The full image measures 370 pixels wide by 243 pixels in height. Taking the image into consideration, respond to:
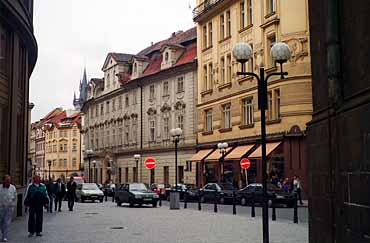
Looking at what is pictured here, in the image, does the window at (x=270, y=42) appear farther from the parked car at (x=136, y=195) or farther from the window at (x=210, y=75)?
the parked car at (x=136, y=195)

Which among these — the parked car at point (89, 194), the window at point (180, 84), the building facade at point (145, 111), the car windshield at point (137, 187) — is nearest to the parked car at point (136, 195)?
the car windshield at point (137, 187)

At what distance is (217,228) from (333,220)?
33.0ft

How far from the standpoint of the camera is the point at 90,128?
82.8 meters

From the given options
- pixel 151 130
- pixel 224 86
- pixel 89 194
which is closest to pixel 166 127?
pixel 151 130

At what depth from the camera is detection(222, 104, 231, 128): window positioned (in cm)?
4600

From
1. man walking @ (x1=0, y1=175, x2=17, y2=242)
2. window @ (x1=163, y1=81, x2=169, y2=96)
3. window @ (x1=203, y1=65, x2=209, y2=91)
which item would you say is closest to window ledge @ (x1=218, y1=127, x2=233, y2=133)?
window @ (x1=203, y1=65, x2=209, y2=91)

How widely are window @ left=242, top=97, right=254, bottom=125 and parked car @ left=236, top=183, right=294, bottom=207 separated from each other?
8.43 meters

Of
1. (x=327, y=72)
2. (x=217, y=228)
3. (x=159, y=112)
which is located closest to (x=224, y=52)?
(x=159, y=112)

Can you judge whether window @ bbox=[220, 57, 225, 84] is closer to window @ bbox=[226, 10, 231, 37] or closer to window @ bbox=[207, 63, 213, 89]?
window @ bbox=[207, 63, 213, 89]

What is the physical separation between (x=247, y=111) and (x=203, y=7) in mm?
12114

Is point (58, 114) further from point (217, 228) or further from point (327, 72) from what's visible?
point (327, 72)

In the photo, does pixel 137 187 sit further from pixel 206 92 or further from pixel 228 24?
pixel 228 24

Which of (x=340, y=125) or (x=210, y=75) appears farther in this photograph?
(x=210, y=75)

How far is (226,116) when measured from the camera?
4650 cm
